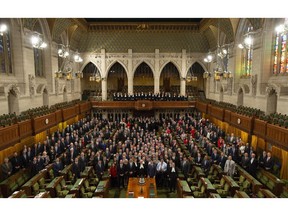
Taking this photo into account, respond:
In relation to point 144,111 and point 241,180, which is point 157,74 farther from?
point 241,180

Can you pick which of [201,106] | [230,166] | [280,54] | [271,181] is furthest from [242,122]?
[201,106]

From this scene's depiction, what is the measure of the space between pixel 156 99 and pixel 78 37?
11827 mm

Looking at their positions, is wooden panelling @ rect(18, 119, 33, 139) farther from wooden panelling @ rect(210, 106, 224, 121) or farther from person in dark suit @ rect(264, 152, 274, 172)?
wooden panelling @ rect(210, 106, 224, 121)

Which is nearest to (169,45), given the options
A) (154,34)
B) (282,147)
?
(154,34)

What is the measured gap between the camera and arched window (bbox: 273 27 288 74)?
48.1ft

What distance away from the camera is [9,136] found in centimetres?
1106

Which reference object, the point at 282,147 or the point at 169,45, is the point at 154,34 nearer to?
the point at 169,45

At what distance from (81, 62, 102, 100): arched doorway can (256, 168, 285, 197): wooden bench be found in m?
23.2

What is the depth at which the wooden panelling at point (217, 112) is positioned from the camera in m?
18.2

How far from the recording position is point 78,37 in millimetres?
27844

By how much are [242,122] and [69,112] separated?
1320cm

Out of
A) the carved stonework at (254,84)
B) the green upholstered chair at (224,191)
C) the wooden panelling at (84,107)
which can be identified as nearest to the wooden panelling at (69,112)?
the wooden panelling at (84,107)

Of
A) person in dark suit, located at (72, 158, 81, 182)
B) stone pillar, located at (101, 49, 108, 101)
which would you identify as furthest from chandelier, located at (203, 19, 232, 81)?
stone pillar, located at (101, 49, 108, 101)

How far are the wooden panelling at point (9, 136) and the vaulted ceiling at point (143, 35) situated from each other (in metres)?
16.6
